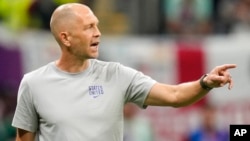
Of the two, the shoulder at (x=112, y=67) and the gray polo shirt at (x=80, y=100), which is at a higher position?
the shoulder at (x=112, y=67)

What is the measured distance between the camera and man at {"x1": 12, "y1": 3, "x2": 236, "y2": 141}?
7.32m

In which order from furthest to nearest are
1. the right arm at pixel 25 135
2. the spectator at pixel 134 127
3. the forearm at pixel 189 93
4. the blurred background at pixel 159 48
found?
the blurred background at pixel 159 48
the spectator at pixel 134 127
the right arm at pixel 25 135
the forearm at pixel 189 93

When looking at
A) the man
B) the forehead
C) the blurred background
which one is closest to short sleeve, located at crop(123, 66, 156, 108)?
the man

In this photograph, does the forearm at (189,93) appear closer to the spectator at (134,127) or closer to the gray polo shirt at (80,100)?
the gray polo shirt at (80,100)

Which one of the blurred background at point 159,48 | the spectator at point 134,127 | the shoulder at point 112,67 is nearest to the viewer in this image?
the shoulder at point 112,67

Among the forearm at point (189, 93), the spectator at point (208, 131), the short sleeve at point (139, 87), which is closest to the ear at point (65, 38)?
the short sleeve at point (139, 87)

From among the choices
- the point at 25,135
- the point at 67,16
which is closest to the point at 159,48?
the point at 25,135

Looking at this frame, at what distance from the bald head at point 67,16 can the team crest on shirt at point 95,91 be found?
15.6 inches

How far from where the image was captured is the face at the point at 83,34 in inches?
290

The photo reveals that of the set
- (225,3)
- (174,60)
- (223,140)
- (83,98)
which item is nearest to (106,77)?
(83,98)

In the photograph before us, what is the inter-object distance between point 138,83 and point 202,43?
6108 millimetres

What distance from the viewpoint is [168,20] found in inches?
550

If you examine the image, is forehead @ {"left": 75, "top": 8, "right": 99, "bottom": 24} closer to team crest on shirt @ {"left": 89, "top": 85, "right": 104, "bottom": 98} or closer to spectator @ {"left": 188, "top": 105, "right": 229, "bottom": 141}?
team crest on shirt @ {"left": 89, "top": 85, "right": 104, "bottom": 98}

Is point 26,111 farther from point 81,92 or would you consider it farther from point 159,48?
point 159,48
